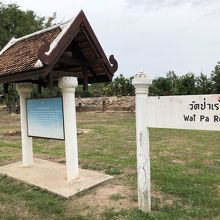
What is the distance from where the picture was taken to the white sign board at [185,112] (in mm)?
4180

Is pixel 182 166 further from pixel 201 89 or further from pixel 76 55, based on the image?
pixel 201 89

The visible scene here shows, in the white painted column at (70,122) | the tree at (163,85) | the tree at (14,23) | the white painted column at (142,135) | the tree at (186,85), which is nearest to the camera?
the white painted column at (142,135)

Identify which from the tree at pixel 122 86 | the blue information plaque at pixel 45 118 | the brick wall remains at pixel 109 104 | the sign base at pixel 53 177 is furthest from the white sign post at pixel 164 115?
the tree at pixel 122 86

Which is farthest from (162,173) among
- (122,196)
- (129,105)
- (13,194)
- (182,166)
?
(129,105)

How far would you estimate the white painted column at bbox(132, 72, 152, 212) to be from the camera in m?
4.77

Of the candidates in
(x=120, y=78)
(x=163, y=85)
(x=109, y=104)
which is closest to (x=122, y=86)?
(x=120, y=78)

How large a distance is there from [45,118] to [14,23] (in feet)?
67.1

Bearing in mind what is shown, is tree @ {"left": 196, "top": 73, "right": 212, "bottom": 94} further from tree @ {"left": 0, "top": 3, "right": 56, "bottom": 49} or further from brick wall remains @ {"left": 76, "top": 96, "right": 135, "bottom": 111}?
tree @ {"left": 0, "top": 3, "right": 56, "bottom": 49}

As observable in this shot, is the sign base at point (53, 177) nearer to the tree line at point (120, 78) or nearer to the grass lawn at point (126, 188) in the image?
the grass lawn at point (126, 188)

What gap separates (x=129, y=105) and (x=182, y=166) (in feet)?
60.5

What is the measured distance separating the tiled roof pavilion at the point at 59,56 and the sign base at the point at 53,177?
1955mm

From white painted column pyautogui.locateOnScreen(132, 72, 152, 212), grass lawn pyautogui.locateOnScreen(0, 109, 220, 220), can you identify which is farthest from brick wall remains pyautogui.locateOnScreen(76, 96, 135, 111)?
white painted column pyautogui.locateOnScreen(132, 72, 152, 212)

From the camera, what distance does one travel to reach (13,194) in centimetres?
607

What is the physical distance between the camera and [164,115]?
4602 mm
